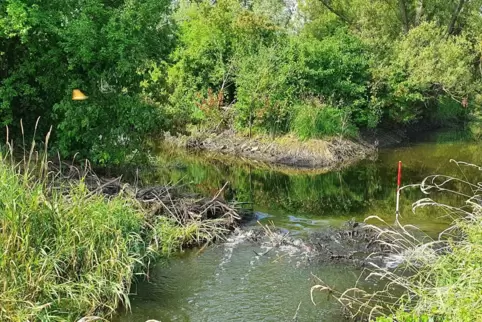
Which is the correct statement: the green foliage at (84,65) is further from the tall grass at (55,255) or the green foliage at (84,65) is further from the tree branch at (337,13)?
the tree branch at (337,13)

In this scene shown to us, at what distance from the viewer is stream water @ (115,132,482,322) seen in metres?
7.02

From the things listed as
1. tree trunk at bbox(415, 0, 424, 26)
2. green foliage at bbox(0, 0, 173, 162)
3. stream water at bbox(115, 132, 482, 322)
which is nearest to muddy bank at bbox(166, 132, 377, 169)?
stream water at bbox(115, 132, 482, 322)

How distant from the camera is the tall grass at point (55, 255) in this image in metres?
5.47

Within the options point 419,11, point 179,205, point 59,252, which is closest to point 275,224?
point 179,205

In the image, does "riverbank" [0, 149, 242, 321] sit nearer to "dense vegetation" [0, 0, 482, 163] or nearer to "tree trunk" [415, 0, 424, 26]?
"dense vegetation" [0, 0, 482, 163]

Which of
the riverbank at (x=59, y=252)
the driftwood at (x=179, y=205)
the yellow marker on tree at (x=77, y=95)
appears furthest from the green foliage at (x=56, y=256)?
the yellow marker on tree at (x=77, y=95)

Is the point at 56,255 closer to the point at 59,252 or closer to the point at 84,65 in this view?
the point at 59,252

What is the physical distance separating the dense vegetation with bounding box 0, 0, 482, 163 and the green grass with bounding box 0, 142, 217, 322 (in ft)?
15.5

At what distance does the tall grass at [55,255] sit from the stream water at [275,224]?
634mm

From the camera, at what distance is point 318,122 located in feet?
64.6

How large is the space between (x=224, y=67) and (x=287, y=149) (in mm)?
5662

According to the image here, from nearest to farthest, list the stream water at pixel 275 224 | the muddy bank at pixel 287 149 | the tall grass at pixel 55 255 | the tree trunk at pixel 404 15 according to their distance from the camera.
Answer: the tall grass at pixel 55 255 → the stream water at pixel 275 224 → the muddy bank at pixel 287 149 → the tree trunk at pixel 404 15

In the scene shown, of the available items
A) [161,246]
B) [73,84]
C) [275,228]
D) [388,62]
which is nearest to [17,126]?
[73,84]

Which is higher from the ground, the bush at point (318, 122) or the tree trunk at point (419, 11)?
the tree trunk at point (419, 11)
